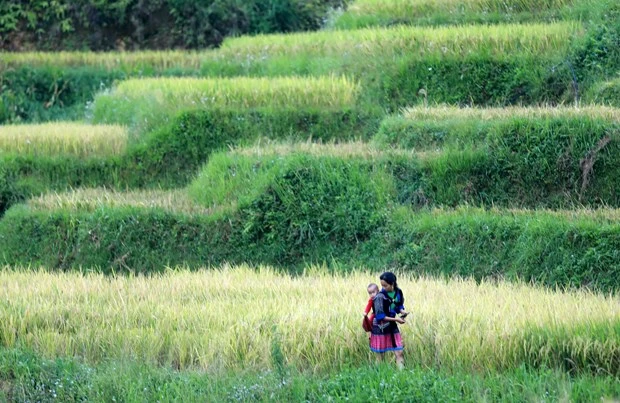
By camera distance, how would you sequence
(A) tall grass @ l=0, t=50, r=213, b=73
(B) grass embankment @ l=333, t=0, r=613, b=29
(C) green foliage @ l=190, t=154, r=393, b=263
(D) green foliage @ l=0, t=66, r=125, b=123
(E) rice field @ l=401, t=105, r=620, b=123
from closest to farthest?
(C) green foliage @ l=190, t=154, r=393, b=263 → (E) rice field @ l=401, t=105, r=620, b=123 → (B) grass embankment @ l=333, t=0, r=613, b=29 → (D) green foliage @ l=0, t=66, r=125, b=123 → (A) tall grass @ l=0, t=50, r=213, b=73

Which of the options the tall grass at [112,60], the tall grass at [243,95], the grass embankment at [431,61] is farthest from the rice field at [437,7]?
the tall grass at [112,60]

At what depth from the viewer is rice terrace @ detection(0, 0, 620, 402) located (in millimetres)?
6137

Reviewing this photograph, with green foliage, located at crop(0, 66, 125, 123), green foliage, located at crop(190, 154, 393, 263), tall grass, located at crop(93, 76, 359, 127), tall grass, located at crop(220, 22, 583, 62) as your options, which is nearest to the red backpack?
green foliage, located at crop(190, 154, 393, 263)

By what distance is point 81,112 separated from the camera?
1568 cm

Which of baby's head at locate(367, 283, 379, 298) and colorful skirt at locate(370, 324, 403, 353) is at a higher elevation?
baby's head at locate(367, 283, 379, 298)

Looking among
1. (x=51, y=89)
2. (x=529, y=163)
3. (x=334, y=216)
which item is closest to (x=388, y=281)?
(x=334, y=216)

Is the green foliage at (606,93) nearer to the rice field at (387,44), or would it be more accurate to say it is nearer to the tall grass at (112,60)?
the rice field at (387,44)

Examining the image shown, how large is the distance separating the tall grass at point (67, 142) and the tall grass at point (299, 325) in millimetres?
3958

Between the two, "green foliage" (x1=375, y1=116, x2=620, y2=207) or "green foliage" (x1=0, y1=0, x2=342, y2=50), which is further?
"green foliage" (x1=0, y1=0, x2=342, y2=50)

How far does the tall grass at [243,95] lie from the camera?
12.2 m

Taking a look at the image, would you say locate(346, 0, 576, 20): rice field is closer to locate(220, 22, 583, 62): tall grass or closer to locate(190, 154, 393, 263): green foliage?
locate(220, 22, 583, 62): tall grass

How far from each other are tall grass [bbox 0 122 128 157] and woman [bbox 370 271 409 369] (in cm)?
641

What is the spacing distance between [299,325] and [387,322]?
71cm

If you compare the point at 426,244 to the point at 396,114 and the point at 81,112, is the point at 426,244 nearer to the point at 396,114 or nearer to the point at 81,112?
the point at 396,114
